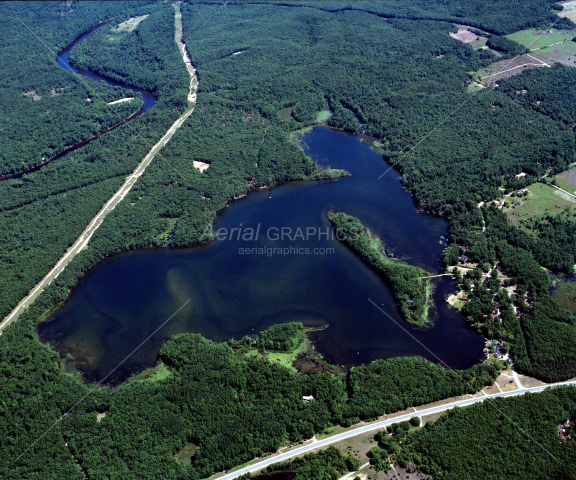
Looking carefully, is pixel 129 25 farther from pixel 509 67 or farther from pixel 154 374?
pixel 154 374

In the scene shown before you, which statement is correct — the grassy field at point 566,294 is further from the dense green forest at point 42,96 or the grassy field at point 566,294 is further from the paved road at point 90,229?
the dense green forest at point 42,96

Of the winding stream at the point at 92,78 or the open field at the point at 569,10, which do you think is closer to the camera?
the winding stream at the point at 92,78

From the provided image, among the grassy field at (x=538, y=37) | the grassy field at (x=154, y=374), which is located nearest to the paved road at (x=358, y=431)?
the grassy field at (x=154, y=374)

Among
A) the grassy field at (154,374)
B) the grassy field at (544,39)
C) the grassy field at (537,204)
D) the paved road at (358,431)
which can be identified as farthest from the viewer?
the grassy field at (544,39)

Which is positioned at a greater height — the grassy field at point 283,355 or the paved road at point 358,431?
the paved road at point 358,431

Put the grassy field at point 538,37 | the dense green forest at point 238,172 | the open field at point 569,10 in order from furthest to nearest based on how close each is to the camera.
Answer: the open field at point 569,10 < the grassy field at point 538,37 < the dense green forest at point 238,172

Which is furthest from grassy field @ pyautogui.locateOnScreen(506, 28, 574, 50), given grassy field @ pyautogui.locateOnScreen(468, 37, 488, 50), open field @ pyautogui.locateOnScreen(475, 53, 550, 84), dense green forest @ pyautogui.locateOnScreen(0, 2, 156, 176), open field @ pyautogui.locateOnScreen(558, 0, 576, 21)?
dense green forest @ pyautogui.locateOnScreen(0, 2, 156, 176)

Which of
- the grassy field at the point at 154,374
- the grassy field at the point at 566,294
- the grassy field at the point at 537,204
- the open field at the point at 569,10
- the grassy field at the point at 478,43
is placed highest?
the open field at the point at 569,10
